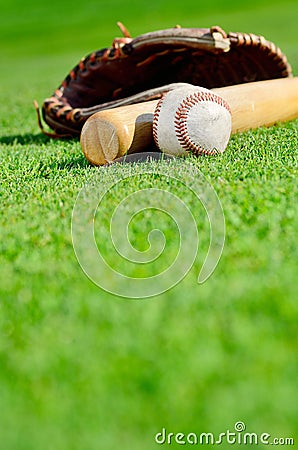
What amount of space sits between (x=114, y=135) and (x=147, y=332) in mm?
2026

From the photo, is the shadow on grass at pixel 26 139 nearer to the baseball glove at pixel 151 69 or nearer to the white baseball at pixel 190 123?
the baseball glove at pixel 151 69

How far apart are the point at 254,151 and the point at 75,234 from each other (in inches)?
63.4

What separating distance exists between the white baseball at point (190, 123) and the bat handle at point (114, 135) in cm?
13

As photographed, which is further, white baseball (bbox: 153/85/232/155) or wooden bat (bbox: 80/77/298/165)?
wooden bat (bbox: 80/77/298/165)

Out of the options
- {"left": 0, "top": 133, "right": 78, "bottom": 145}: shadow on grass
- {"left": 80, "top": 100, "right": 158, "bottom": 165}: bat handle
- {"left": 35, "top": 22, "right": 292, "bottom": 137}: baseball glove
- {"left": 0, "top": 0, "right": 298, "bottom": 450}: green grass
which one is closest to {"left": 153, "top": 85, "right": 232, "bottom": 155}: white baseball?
{"left": 80, "top": 100, "right": 158, "bottom": 165}: bat handle

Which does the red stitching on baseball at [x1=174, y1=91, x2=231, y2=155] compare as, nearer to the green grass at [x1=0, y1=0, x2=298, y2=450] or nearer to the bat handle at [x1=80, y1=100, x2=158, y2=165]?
the bat handle at [x1=80, y1=100, x2=158, y2=165]

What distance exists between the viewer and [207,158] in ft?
11.5

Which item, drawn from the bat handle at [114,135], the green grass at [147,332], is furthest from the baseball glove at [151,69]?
the green grass at [147,332]

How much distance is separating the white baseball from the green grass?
419mm

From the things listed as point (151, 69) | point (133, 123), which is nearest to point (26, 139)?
point (151, 69)

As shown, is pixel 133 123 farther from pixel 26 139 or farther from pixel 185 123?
pixel 26 139

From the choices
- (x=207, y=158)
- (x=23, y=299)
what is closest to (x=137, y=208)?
(x=23, y=299)

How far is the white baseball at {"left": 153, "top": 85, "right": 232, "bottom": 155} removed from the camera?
11.5 ft

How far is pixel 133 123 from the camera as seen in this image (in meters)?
3.74
